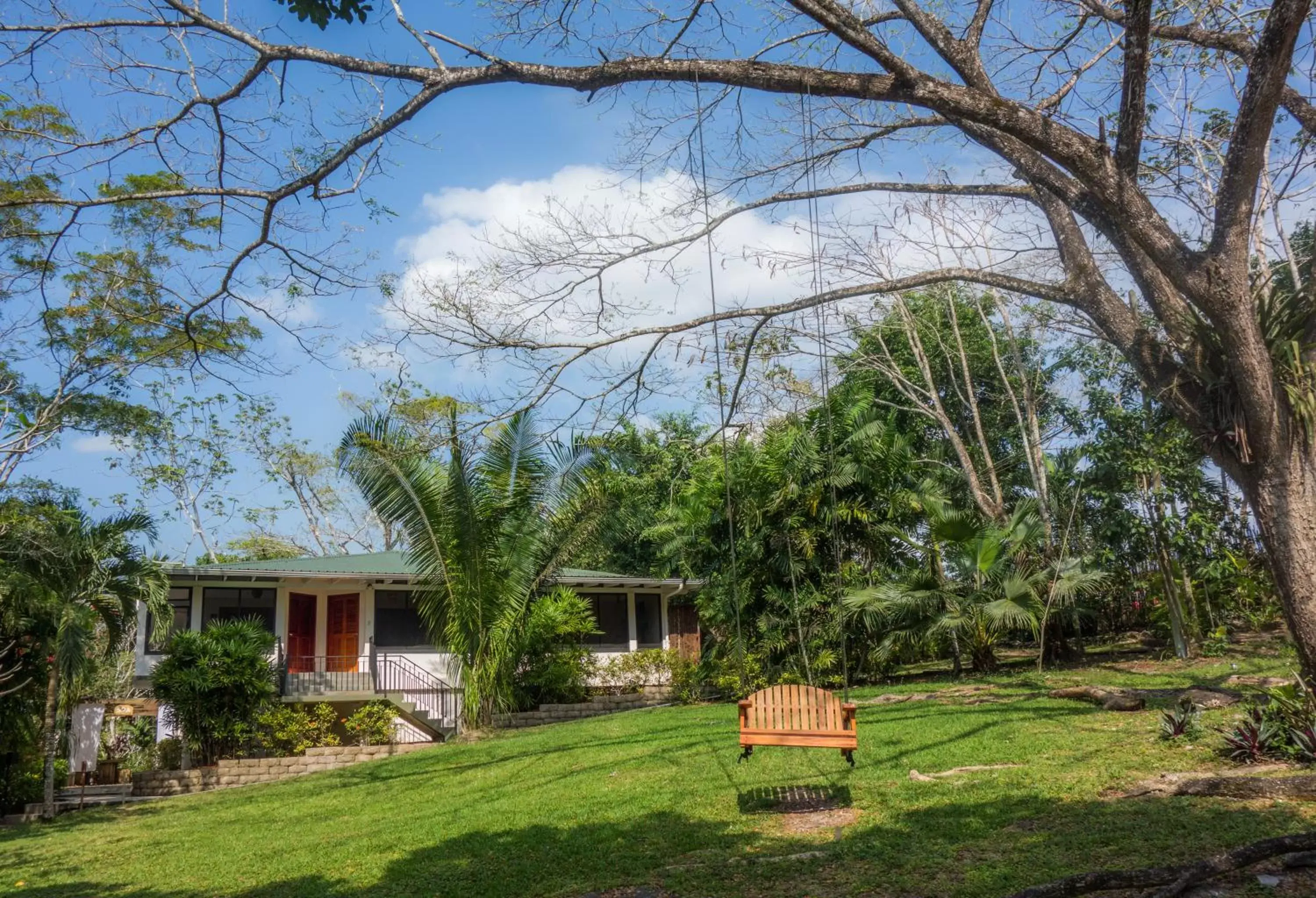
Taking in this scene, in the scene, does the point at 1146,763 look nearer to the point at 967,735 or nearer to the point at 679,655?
the point at 967,735

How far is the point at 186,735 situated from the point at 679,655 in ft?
38.6

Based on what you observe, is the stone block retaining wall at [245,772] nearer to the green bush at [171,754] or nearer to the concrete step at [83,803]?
the concrete step at [83,803]

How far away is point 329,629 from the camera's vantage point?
23.4m

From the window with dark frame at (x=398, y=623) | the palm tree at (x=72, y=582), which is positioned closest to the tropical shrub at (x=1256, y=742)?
the palm tree at (x=72, y=582)

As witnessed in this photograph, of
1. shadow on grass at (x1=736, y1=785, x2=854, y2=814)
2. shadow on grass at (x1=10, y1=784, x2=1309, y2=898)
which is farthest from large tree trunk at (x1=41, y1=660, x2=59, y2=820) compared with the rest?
shadow on grass at (x1=736, y1=785, x2=854, y2=814)

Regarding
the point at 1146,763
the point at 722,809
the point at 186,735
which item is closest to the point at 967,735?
the point at 1146,763

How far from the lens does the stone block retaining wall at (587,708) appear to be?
20359mm

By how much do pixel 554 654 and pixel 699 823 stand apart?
13.9 meters

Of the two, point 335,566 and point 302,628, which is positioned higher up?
point 335,566

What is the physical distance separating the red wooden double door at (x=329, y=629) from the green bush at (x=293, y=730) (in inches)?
128

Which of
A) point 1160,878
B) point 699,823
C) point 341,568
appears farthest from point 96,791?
point 1160,878

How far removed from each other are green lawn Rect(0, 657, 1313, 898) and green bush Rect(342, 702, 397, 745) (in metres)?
4.28

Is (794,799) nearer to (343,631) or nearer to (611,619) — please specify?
(343,631)

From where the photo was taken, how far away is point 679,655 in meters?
25.2
